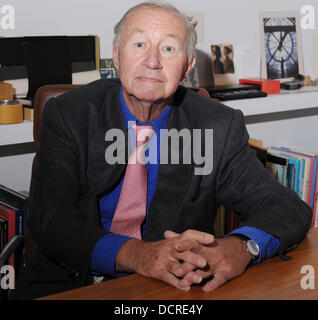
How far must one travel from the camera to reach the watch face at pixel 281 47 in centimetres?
293

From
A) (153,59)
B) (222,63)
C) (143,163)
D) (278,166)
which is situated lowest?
(278,166)

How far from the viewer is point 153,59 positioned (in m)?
1.52

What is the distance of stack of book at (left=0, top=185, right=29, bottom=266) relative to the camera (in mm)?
2021

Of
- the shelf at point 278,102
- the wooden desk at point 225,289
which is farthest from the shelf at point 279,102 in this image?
the wooden desk at point 225,289

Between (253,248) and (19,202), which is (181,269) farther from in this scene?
(19,202)

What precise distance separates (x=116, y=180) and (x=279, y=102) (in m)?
1.40

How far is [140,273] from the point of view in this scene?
112 centimetres

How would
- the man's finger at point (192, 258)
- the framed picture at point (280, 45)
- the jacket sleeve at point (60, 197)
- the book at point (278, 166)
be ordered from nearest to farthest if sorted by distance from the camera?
1. the man's finger at point (192, 258)
2. the jacket sleeve at point (60, 197)
3. the book at point (278, 166)
4. the framed picture at point (280, 45)

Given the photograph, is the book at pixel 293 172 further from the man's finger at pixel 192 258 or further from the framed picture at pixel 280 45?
the man's finger at pixel 192 258

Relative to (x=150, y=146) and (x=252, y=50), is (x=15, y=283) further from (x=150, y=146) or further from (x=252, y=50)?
(x=252, y=50)

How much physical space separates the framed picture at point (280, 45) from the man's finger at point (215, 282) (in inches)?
80.5

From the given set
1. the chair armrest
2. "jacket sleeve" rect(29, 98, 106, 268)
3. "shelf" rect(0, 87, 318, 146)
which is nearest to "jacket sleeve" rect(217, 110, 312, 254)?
"jacket sleeve" rect(29, 98, 106, 268)

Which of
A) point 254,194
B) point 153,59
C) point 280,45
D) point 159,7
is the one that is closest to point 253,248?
point 254,194
